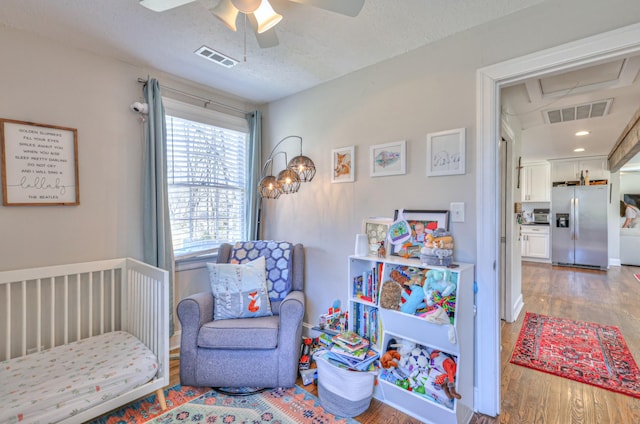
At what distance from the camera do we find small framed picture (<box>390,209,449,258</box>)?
1.97 meters

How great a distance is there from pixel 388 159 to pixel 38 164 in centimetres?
242

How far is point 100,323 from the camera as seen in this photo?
7.17 ft

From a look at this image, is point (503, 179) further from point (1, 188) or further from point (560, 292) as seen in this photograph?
point (1, 188)

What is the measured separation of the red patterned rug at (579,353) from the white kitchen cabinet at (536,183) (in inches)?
173

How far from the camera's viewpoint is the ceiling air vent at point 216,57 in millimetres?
2135

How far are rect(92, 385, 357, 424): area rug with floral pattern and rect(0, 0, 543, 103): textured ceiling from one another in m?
2.37

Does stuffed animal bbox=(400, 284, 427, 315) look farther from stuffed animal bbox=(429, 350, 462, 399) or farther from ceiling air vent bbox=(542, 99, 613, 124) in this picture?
ceiling air vent bbox=(542, 99, 613, 124)

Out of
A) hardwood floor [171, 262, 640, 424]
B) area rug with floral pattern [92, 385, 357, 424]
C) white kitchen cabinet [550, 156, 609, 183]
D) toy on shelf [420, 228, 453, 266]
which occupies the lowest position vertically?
hardwood floor [171, 262, 640, 424]

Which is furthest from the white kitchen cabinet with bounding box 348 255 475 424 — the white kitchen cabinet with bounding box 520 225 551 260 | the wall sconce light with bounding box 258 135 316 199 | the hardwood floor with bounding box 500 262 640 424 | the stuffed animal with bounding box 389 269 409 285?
the white kitchen cabinet with bounding box 520 225 551 260

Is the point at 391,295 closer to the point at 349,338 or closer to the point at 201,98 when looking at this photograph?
the point at 349,338

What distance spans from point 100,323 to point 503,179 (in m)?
3.82

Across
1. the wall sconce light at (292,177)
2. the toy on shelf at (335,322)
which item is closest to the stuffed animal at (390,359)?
the toy on shelf at (335,322)

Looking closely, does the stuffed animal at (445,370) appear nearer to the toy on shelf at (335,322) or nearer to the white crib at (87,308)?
the toy on shelf at (335,322)

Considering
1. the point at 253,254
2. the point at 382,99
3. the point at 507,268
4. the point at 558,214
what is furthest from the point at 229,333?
the point at 558,214
